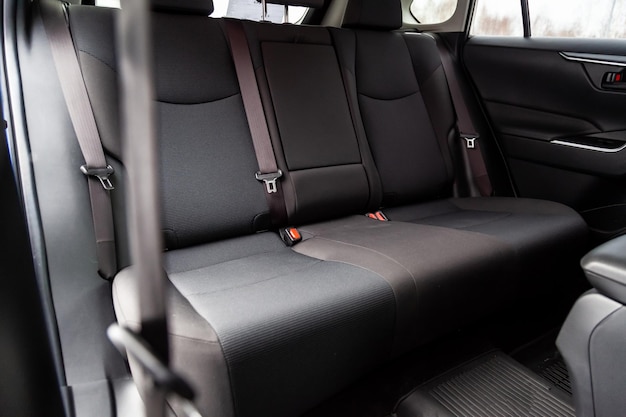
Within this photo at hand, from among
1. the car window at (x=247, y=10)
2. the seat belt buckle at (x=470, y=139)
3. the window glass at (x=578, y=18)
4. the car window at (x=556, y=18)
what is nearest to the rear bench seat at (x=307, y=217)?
the seat belt buckle at (x=470, y=139)

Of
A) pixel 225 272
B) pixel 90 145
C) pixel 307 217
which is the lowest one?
pixel 225 272

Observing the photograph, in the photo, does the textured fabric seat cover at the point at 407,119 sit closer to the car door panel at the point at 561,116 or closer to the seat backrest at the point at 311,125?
the seat backrest at the point at 311,125

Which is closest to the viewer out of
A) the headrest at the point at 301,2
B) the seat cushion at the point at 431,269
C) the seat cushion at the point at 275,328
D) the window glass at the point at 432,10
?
the seat cushion at the point at 275,328

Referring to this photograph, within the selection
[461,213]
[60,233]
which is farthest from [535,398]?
[60,233]

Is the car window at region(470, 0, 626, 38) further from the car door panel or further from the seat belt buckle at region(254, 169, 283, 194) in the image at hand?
the seat belt buckle at region(254, 169, 283, 194)

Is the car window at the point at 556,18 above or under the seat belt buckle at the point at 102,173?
above

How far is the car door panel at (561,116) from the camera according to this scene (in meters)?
1.87

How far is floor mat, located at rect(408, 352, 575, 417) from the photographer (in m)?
1.24

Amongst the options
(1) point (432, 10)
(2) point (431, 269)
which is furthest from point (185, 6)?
(1) point (432, 10)

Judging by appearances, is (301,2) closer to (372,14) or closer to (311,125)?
(372,14)

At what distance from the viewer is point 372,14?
2.02 meters

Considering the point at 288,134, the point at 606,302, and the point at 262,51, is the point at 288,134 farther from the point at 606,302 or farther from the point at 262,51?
the point at 606,302

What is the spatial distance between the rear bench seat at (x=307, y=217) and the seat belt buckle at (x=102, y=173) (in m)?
0.08

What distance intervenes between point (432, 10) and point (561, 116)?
89cm
